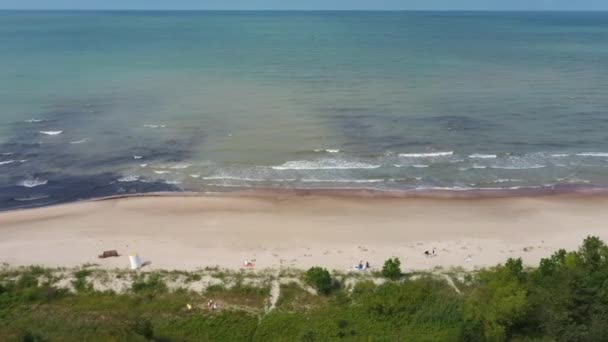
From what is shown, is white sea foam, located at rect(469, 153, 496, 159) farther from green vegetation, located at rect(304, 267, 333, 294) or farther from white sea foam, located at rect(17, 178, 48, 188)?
white sea foam, located at rect(17, 178, 48, 188)

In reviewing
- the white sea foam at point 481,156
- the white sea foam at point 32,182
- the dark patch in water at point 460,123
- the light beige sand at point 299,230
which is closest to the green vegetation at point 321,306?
the light beige sand at point 299,230

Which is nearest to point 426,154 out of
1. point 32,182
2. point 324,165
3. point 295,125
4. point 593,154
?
point 324,165

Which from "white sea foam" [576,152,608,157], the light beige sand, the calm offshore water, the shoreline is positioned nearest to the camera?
the light beige sand

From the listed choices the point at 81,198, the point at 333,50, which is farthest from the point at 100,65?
the point at 81,198

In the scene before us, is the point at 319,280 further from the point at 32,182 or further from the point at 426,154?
the point at 32,182

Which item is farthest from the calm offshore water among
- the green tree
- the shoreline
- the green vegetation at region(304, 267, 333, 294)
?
the green tree

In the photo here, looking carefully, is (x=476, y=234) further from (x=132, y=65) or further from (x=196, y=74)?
(x=132, y=65)
